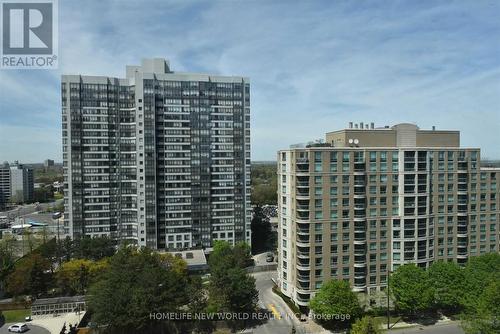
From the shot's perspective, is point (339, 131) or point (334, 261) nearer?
point (334, 261)

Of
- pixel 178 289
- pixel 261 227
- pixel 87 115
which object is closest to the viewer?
pixel 178 289

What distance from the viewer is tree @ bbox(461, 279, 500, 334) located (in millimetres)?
35562

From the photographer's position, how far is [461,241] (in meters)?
57.2

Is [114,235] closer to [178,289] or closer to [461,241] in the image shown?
[178,289]

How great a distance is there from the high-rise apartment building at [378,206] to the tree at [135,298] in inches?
772

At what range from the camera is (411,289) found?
47344 millimetres

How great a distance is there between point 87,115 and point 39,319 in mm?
→ 46054

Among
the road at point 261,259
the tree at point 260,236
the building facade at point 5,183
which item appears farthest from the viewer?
the building facade at point 5,183

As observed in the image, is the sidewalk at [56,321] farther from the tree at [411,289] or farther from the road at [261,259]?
the tree at [411,289]

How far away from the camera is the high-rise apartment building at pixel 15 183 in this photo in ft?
595

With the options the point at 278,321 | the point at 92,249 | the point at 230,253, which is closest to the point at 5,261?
the point at 92,249

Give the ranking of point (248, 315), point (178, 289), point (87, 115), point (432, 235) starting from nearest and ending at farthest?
point (178, 289) → point (248, 315) → point (432, 235) → point (87, 115)

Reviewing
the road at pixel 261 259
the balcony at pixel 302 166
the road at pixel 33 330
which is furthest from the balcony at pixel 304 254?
the road at pixel 33 330

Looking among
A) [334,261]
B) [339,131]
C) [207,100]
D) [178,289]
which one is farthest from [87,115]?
[334,261]
